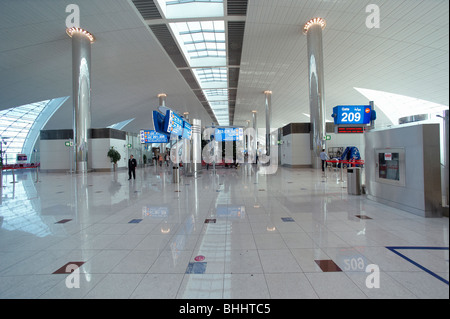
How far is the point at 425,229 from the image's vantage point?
13.6 feet

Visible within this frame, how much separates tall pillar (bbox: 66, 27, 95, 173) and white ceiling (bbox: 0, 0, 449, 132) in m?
0.74

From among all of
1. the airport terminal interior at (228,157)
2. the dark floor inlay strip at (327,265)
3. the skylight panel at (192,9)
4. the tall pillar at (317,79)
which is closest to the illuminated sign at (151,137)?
the airport terminal interior at (228,157)

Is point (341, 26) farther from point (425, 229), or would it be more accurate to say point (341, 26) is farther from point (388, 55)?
point (425, 229)

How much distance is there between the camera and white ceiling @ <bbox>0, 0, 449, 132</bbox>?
1278 centimetres

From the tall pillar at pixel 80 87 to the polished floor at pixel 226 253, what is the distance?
1103 centimetres

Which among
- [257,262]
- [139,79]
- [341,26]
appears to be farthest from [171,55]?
[257,262]

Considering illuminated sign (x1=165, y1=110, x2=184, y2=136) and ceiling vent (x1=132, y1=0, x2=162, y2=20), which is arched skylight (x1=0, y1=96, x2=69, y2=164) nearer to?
ceiling vent (x1=132, y1=0, x2=162, y2=20)

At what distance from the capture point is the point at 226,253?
337cm

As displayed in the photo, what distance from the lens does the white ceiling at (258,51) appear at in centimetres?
1278

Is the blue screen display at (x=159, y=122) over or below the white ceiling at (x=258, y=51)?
below

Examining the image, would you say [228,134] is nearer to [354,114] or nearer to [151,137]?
[151,137]

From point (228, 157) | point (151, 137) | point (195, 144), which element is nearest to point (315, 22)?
point (195, 144)

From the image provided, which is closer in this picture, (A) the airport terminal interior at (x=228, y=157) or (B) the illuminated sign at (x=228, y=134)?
(A) the airport terminal interior at (x=228, y=157)

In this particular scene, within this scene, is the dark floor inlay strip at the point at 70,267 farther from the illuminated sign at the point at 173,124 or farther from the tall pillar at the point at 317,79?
the tall pillar at the point at 317,79
